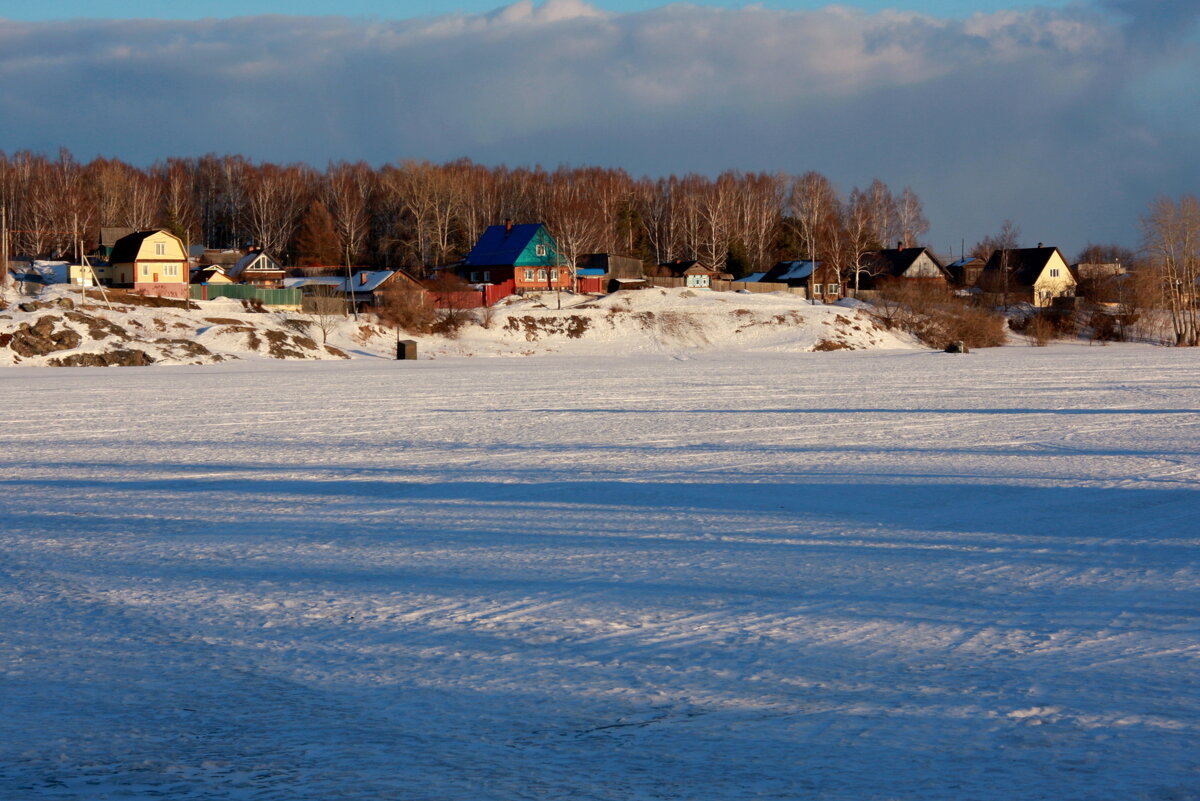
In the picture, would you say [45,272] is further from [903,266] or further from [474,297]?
[903,266]

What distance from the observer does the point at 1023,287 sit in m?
102

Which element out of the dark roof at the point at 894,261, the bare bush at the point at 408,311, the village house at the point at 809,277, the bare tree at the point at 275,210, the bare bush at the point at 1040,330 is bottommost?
the bare bush at the point at 1040,330

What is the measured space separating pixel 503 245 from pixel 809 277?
2792cm

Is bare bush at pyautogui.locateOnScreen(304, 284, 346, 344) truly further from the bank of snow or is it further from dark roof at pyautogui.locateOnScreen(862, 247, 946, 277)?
dark roof at pyautogui.locateOnScreen(862, 247, 946, 277)

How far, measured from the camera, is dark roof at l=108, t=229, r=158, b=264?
78.2 m

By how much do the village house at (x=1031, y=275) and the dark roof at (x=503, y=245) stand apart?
40.3 m

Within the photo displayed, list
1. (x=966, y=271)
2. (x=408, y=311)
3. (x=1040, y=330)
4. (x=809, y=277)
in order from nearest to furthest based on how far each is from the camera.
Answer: (x=408, y=311) < (x=1040, y=330) < (x=809, y=277) < (x=966, y=271)

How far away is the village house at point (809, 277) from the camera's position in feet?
316

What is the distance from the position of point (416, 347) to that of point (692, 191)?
2913 inches

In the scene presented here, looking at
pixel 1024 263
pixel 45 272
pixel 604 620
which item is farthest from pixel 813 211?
pixel 604 620

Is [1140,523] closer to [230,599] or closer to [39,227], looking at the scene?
[230,599]

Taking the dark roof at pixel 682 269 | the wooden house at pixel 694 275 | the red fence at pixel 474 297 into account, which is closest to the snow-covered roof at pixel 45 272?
the red fence at pixel 474 297

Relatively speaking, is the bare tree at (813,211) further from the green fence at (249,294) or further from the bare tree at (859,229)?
the green fence at (249,294)

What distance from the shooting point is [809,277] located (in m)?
99.6
